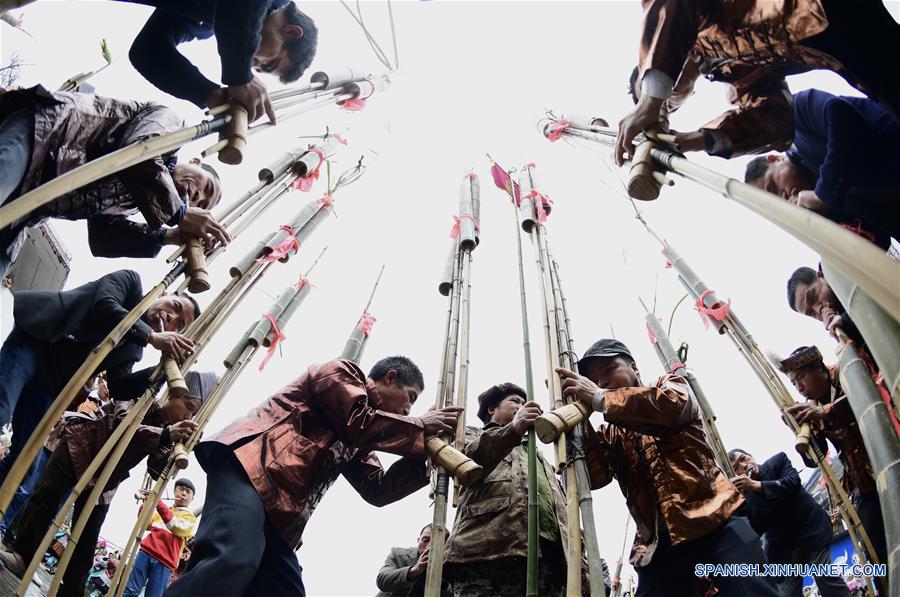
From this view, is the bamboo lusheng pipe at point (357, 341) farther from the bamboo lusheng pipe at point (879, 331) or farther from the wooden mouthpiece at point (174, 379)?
the bamboo lusheng pipe at point (879, 331)

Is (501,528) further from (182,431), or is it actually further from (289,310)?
(289,310)

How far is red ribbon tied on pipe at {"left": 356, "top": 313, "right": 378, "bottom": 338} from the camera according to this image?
319 centimetres

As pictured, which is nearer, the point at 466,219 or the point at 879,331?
the point at 879,331

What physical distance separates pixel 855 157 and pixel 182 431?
7.34 ft

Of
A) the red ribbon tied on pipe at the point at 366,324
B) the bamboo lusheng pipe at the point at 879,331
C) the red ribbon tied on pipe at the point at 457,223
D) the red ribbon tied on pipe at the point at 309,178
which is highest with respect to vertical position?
the red ribbon tied on pipe at the point at 309,178

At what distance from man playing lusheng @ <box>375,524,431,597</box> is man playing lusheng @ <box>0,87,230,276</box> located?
1429 mm

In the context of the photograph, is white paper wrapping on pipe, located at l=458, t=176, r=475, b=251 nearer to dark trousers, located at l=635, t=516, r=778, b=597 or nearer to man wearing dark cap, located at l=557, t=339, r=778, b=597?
man wearing dark cap, located at l=557, t=339, r=778, b=597

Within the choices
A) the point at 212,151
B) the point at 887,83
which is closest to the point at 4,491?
the point at 212,151

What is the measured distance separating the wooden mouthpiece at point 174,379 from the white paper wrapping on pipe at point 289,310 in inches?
29.6

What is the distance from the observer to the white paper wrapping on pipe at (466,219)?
2.68 m

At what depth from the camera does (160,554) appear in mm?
3260

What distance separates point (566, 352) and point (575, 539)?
2.27 ft

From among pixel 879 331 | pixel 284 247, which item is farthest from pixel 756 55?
pixel 284 247

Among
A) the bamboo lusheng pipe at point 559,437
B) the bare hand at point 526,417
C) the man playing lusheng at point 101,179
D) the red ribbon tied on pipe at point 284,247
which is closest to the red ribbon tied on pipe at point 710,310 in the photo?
the bamboo lusheng pipe at point 559,437
